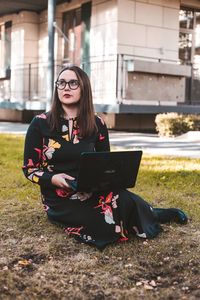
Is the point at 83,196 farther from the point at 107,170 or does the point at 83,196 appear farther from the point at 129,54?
the point at 129,54

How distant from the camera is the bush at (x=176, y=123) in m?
12.5

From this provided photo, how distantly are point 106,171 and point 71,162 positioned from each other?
39 cm

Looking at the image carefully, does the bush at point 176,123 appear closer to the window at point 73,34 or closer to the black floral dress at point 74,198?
the window at point 73,34

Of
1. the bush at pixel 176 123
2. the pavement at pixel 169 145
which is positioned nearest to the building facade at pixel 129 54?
the bush at pixel 176 123

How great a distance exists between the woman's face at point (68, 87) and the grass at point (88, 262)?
1.03 metres

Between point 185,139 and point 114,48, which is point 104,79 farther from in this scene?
point 185,139

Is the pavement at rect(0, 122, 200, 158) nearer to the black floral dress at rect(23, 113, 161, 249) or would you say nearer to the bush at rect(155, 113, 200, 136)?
the bush at rect(155, 113, 200, 136)

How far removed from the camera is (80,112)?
3.96 meters

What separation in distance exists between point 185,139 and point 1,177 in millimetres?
6272

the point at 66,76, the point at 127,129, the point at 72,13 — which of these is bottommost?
the point at 127,129

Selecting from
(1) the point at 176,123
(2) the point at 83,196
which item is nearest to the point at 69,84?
(2) the point at 83,196

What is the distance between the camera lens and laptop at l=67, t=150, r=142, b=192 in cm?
353

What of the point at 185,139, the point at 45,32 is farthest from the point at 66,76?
the point at 45,32

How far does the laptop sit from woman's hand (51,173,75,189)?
0.04 meters
